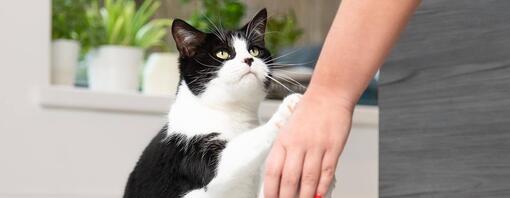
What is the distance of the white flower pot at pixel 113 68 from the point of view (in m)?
2.57

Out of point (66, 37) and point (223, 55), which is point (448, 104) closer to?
point (223, 55)

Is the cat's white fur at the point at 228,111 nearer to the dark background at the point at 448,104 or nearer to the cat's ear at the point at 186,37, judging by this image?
the cat's ear at the point at 186,37

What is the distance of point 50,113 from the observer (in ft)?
7.79

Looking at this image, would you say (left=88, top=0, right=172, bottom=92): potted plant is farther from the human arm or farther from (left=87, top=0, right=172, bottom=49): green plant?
the human arm

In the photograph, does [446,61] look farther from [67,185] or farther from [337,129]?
[67,185]

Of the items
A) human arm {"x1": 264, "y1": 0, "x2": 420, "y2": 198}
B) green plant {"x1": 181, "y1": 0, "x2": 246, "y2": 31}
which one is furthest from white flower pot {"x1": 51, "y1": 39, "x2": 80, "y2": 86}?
human arm {"x1": 264, "y1": 0, "x2": 420, "y2": 198}

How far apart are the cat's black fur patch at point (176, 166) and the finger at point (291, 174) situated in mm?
383

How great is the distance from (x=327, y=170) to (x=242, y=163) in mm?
337

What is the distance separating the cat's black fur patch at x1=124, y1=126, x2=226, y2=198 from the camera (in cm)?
108

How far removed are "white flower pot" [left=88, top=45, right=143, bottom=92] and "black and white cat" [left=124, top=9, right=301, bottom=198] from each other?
4.31ft

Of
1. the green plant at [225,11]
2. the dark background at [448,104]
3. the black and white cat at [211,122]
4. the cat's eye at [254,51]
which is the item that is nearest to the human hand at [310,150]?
the dark background at [448,104]

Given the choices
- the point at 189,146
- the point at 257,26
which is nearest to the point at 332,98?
the point at 189,146

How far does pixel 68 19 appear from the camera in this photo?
260 centimetres

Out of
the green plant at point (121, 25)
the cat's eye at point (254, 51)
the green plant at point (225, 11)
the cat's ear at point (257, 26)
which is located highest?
the green plant at point (225, 11)
